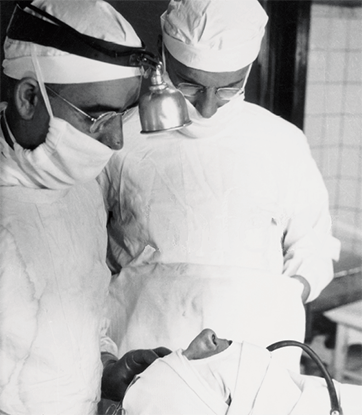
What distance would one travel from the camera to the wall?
127 cm

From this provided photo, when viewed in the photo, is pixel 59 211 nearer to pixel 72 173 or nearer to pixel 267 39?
pixel 72 173

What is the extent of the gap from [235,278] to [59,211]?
431 millimetres

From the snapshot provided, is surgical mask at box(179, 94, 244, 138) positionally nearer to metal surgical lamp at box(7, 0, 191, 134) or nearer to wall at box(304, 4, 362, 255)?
wall at box(304, 4, 362, 255)

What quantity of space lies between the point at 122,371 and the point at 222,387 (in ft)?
0.66

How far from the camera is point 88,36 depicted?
3.01ft

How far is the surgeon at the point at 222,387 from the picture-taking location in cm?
102

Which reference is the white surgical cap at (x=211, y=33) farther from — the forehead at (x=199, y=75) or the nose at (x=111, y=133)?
the nose at (x=111, y=133)

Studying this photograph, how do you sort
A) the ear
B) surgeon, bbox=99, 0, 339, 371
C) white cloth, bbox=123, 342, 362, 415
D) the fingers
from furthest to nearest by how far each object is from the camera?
1. surgeon, bbox=99, 0, 339, 371
2. the fingers
3. white cloth, bbox=123, 342, 362, 415
4. the ear

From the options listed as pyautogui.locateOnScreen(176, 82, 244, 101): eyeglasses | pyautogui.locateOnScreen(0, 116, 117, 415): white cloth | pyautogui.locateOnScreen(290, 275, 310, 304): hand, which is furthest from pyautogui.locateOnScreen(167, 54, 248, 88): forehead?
pyautogui.locateOnScreen(290, 275, 310, 304): hand

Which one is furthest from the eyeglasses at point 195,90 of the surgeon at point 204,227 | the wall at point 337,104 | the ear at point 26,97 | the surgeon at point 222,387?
the surgeon at point 222,387

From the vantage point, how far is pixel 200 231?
1271 millimetres

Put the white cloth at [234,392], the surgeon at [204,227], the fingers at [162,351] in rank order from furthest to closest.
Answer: the surgeon at [204,227] < the fingers at [162,351] < the white cloth at [234,392]

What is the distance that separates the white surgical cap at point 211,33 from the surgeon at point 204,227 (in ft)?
0.11

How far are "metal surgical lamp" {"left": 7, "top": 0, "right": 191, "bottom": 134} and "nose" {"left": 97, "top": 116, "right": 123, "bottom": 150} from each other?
49 mm
